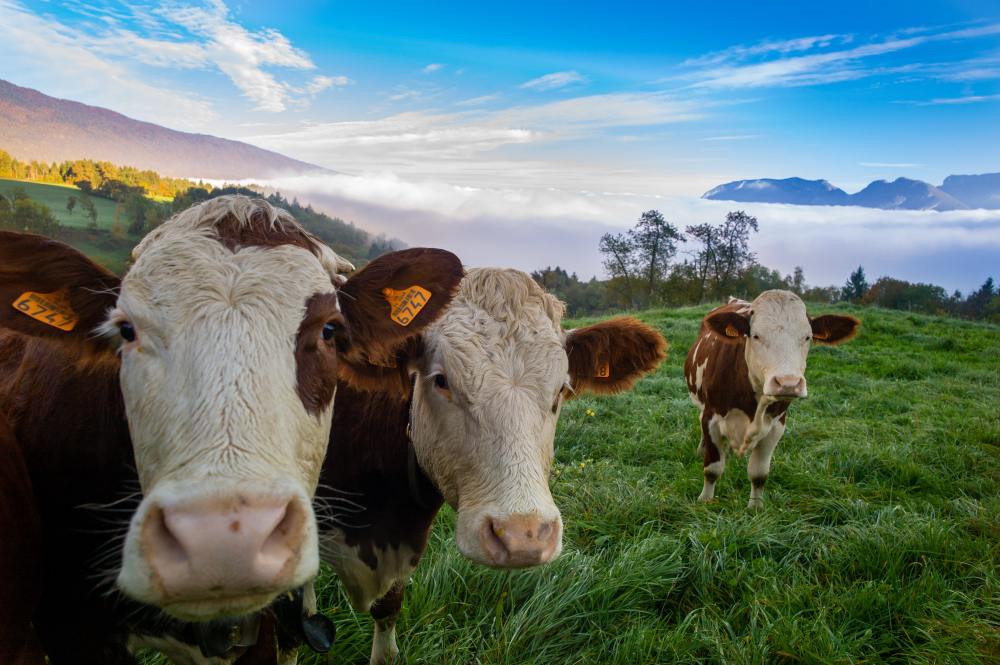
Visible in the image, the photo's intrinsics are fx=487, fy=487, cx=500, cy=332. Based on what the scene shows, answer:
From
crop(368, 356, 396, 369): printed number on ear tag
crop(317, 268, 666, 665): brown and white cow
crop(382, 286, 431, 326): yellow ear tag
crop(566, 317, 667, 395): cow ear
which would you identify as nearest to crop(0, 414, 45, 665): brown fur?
crop(317, 268, 666, 665): brown and white cow

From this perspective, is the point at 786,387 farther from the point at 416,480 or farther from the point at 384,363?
the point at 384,363

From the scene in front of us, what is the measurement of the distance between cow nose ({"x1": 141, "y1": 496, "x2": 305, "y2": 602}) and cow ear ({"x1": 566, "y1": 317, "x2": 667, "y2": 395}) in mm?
1963

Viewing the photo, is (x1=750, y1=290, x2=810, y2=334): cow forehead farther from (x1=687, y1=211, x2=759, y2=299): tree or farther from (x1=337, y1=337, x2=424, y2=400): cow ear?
(x1=687, y1=211, x2=759, y2=299): tree

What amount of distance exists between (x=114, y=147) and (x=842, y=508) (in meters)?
47.3

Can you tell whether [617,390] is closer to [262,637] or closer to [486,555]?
[486,555]

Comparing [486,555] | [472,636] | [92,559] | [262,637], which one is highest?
[486,555]

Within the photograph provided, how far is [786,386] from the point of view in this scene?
4.82m

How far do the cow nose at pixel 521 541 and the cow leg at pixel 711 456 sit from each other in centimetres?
424

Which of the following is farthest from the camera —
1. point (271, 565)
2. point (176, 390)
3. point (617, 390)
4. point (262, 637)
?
point (617, 390)

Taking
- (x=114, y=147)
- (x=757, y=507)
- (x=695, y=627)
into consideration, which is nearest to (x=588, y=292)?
(x=757, y=507)

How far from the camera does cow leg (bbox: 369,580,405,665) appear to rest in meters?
2.96

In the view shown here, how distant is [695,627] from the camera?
122 inches

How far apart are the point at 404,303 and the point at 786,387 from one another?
13.9 ft

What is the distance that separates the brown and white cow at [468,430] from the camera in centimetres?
196
